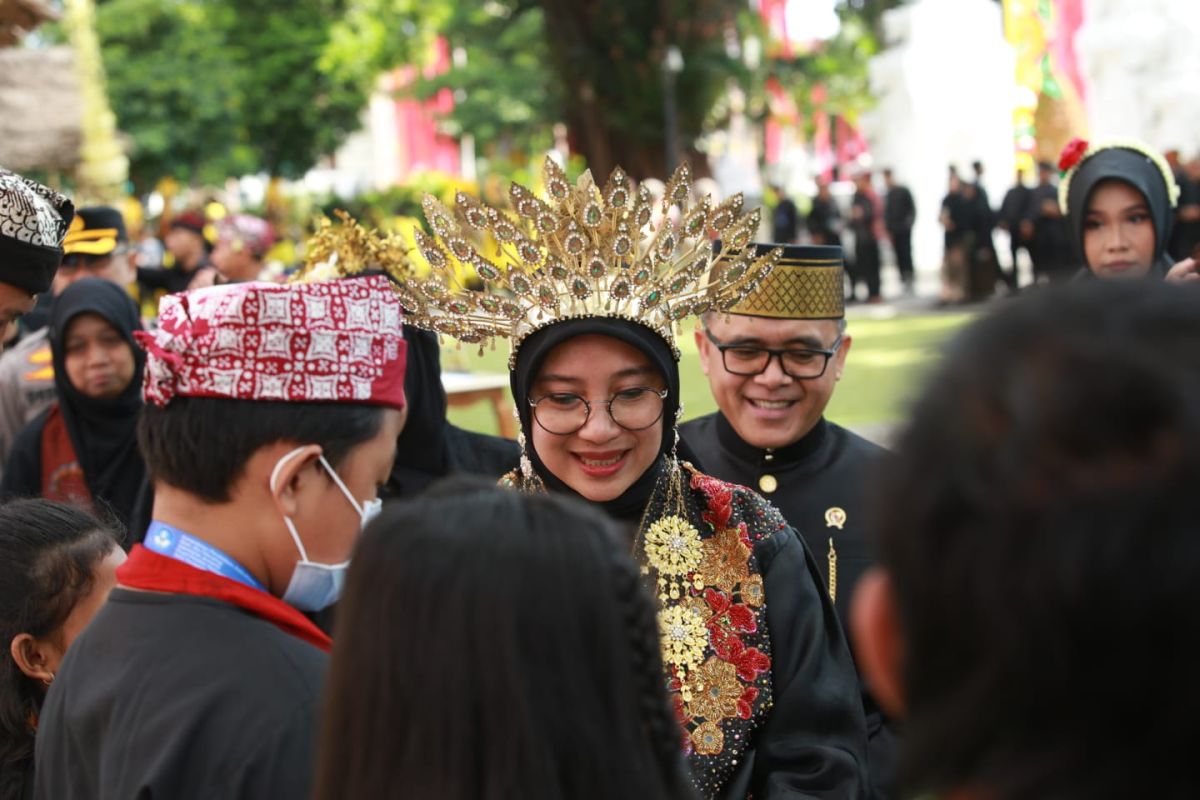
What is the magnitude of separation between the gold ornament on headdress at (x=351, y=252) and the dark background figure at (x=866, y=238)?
52.9 feet

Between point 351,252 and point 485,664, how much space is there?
387cm

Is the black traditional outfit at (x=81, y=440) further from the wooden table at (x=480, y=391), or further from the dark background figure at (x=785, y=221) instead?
the dark background figure at (x=785, y=221)

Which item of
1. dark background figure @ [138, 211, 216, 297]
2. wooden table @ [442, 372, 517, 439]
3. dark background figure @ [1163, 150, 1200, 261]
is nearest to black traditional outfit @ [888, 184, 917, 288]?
dark background figure @ [1163, 150, 1200, 261]

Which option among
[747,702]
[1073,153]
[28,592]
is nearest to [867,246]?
[1073,153]

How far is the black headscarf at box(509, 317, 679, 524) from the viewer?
2.93m

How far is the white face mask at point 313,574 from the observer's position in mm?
1938

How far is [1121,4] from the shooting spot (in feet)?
62.9

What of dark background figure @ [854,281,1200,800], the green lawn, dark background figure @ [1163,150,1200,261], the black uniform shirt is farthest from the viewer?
dark background figure @ [1163,150,1200,261]

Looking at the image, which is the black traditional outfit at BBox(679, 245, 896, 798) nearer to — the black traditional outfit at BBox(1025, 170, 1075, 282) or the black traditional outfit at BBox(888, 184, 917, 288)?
the black traditional outfit at BBox(1025, 170, 1075, 282)

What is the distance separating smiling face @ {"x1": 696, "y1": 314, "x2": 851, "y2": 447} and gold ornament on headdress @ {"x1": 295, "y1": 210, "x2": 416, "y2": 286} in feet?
5.26

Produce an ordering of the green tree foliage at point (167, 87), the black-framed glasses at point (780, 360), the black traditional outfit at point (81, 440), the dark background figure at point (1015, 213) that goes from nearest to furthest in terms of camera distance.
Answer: the black-framed glasses at point (780, 360)
the black traditional outfit at point (81, 440)
the dark background figure at point (1015, 213)
the green tree foliage at point (167, 87)

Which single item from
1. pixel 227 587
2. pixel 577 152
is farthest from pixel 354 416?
pixel 577 152

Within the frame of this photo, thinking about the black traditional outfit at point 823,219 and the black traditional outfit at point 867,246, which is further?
the black traditional outfit at point 823,219

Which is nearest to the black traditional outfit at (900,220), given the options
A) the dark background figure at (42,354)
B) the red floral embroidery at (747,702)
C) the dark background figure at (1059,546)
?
the dark background figure at (42,354)
